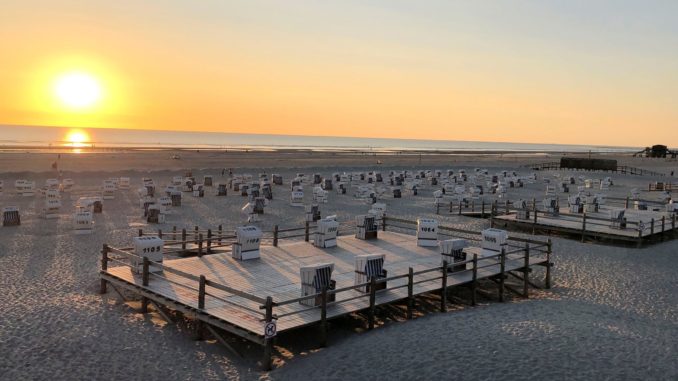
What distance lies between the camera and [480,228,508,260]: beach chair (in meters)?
18.6

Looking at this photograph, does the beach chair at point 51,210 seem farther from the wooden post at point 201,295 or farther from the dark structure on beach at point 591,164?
the dark structure on beach at point 591,164

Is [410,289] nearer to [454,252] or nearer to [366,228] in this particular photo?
[454,252]

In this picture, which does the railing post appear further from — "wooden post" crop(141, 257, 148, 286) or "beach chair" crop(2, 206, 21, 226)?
"beach chair" crop(2, 206, 21, 226)

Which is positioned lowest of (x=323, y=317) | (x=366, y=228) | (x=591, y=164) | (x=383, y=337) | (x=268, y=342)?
(x=383, y=337)

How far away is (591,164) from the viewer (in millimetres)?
76125

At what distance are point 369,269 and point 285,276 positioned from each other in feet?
8.55

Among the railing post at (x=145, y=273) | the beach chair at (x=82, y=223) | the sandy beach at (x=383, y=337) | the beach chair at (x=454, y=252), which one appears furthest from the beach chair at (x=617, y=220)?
the beach chair at (x=82, y=223)

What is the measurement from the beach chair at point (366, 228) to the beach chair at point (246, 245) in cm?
505

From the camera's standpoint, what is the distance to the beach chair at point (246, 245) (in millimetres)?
17328

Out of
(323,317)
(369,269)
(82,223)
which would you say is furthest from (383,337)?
(82,223)

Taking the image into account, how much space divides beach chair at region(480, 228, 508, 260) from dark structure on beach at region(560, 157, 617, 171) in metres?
63.2

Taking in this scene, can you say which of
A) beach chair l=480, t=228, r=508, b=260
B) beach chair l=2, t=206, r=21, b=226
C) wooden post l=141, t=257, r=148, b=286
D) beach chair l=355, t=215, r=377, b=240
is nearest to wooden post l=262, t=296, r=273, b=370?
wooden post l=141, t=257, r=148, b=286

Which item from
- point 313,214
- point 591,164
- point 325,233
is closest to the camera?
point 325,233

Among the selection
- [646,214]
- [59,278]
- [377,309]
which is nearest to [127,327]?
[59,278]
